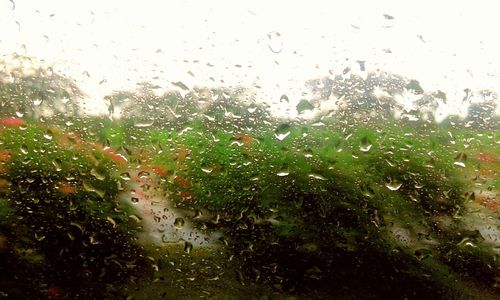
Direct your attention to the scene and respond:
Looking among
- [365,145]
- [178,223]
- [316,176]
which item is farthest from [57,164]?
[365,145]

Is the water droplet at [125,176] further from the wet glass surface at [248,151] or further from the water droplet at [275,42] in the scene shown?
the water droplet at [275,42]

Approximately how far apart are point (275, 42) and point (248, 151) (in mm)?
331

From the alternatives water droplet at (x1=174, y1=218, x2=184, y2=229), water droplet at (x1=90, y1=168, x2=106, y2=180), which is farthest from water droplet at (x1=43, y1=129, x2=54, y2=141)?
water droplet at (x1=174, y1=218, x2=184, y2=229)

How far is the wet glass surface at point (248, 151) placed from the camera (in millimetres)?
999

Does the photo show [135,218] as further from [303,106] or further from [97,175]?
[303,106]

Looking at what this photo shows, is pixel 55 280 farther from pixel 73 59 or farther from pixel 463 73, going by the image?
pixel 463 73

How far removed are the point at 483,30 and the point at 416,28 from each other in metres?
0.17

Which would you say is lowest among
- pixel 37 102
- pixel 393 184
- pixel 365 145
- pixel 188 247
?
pixel 188 247

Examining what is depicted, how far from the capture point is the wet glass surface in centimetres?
100

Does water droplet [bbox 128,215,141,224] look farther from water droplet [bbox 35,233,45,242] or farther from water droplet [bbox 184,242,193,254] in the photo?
water droplet [bbox 35,233,45,242]

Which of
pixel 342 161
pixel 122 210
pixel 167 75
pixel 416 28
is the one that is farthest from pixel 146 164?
pixel 416 28

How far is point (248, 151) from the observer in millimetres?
1105

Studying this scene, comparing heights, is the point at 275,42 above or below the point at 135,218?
above

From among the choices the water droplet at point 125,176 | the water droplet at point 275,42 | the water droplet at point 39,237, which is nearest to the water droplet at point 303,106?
the water droplet at point 275,42
